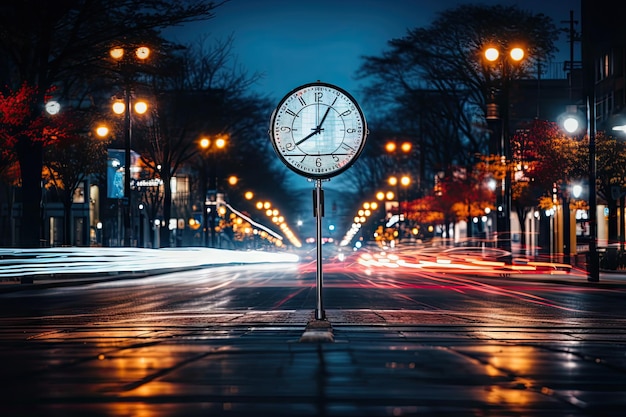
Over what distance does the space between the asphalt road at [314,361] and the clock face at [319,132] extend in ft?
8.14

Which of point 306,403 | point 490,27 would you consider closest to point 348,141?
point 306,403

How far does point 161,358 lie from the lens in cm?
1270

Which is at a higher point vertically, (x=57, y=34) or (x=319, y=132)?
(x=57, y=34)

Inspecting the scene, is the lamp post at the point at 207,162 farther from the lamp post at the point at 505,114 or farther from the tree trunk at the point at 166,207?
the lamp post at the point at 505,114

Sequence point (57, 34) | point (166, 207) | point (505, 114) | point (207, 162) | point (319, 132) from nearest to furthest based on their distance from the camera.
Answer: point (319, 132), point (57, 34), point (505, 114), point (166, 207), point (207, 162)

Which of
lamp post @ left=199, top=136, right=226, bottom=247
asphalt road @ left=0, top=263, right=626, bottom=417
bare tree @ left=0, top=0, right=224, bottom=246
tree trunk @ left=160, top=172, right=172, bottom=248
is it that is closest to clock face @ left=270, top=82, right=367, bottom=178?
asphalt road @ left=0, top=263, right=626, bottom=417

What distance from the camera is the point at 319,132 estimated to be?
1534cm

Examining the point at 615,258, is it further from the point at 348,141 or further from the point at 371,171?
the point at 371,171

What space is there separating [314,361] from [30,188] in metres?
32.0

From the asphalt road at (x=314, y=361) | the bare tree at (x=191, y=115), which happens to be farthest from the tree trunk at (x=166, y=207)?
the asphalt road at (x=314, y=361)

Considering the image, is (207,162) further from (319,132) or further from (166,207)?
(319,132)

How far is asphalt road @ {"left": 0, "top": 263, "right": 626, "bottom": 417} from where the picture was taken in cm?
928

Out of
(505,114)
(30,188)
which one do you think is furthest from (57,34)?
(505,114)

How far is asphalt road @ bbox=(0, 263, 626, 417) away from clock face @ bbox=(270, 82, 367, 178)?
2.48m
